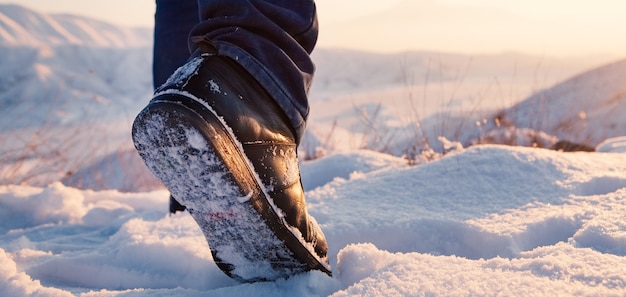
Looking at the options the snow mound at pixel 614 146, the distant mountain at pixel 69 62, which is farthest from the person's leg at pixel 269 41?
the distant mountain at pixel 69 62

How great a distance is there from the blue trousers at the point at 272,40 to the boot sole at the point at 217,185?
6.4 inches

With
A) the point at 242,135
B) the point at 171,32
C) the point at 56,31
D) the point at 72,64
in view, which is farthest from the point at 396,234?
the point at 56,31

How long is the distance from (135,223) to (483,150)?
1108 mm

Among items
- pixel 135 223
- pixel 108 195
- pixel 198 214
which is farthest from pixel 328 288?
pixel 108 195

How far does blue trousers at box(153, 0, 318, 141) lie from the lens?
84 centimetres

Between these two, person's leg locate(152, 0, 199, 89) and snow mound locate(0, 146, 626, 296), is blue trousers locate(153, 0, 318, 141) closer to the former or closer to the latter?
snow mound locate(0, 146, 626, 296)

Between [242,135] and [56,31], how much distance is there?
1871 cm

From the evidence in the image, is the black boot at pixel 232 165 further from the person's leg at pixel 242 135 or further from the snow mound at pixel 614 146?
the snow mound at pixel 614 146

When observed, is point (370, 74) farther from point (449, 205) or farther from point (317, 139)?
point (449, 205)

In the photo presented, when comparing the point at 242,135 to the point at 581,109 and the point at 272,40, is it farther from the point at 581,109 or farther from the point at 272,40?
the point at 581,109

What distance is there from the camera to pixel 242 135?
76cm

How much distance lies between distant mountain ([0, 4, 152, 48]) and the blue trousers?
52.1 ft

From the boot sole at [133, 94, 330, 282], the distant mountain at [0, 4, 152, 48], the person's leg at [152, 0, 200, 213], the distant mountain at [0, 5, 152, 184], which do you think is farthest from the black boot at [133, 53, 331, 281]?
the distant mountain at [0, 4, 152, 48]

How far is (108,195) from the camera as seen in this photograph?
2025mm
